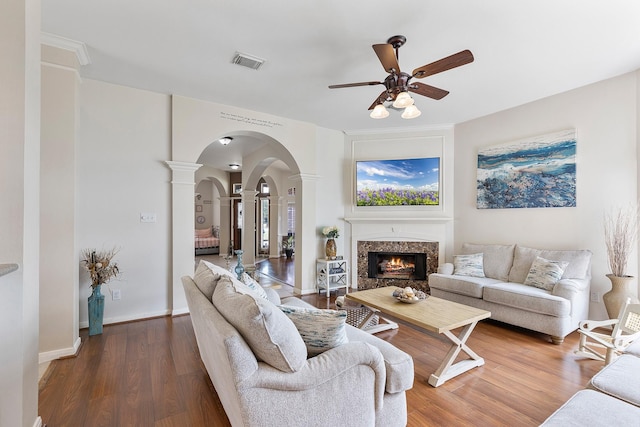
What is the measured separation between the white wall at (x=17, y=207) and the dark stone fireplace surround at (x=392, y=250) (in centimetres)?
424

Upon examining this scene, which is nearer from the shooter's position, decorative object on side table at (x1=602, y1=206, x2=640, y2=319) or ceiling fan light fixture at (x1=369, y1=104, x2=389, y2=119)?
ceiling fan light fixture at (x1=369, y1=104, x2=389, y2=119)

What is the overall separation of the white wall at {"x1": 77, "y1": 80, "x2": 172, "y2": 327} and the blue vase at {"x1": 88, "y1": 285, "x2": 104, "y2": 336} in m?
0.25

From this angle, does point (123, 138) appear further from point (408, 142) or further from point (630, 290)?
point (630, 290)

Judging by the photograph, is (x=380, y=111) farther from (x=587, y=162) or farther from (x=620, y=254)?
(x=620, y=254)

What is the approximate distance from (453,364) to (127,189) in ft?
12.8

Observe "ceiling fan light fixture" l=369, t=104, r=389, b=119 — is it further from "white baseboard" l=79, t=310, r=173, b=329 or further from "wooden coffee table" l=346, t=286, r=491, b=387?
"white baseboard" l=79, t=310, r=173, b=329

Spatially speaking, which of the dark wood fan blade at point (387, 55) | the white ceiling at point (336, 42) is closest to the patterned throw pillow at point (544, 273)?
the white ceiling at point (336, 42)

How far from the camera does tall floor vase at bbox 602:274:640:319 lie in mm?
2959

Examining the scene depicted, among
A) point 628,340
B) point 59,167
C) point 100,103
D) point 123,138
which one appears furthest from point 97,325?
point 628,340

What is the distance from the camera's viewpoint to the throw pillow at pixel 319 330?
1584mm

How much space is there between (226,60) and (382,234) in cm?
353

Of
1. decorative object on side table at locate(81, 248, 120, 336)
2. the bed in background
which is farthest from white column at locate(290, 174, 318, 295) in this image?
the bed in background

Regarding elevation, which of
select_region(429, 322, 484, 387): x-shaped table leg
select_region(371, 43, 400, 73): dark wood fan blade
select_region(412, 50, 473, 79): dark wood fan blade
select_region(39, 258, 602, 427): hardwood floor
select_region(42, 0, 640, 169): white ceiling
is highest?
select_region(42, 0, 640, 169): white ceiling

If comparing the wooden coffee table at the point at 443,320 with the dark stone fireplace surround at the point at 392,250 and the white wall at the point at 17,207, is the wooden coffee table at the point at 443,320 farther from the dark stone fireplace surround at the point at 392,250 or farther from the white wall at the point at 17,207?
the white wall at the point at 17,207
